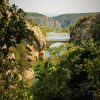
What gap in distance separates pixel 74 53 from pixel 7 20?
34805 mm

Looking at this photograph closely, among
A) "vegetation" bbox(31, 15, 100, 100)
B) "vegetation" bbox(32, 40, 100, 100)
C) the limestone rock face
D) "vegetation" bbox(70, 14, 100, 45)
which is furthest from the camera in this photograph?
the limestone rock face

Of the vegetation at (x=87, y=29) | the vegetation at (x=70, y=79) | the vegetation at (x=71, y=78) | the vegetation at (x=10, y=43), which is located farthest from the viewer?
the vegetation at (x=87, y=29)

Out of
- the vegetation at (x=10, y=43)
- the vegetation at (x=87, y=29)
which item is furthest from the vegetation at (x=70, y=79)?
the vegetation at (x=10, y=43)

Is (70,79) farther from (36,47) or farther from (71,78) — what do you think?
(36,47)

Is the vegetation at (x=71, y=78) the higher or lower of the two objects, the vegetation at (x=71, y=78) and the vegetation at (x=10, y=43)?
the lower

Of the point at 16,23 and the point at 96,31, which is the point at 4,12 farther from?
Result: the point at 96,31

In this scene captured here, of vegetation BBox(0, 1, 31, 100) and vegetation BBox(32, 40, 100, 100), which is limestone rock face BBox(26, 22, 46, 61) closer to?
vegetation BBox(32, 40, 100, 100)

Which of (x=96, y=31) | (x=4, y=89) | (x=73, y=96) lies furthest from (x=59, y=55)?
(x=4, y=89)

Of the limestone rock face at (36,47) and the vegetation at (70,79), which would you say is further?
the limestone rock face at (36,47)

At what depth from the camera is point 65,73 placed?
41.5m

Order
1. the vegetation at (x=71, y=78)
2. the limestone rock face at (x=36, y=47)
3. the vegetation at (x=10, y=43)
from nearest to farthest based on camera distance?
1. the vegetation at (x=10, y=43)
2. the vegetation at (x=71, y=78)
3. the limestone rock face at (x=36, y=47)

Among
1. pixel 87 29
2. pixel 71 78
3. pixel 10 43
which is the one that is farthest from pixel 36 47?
pixel 10 43

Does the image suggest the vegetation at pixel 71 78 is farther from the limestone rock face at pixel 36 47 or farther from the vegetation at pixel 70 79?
the limestone rock face at pixel 36 47

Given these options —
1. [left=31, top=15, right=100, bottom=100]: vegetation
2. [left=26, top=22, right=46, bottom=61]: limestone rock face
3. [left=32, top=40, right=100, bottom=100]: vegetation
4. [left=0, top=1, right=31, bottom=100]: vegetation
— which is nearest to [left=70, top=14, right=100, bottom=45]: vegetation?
[left=26, top=22, right=46, bottom=61]: limestone rock face
